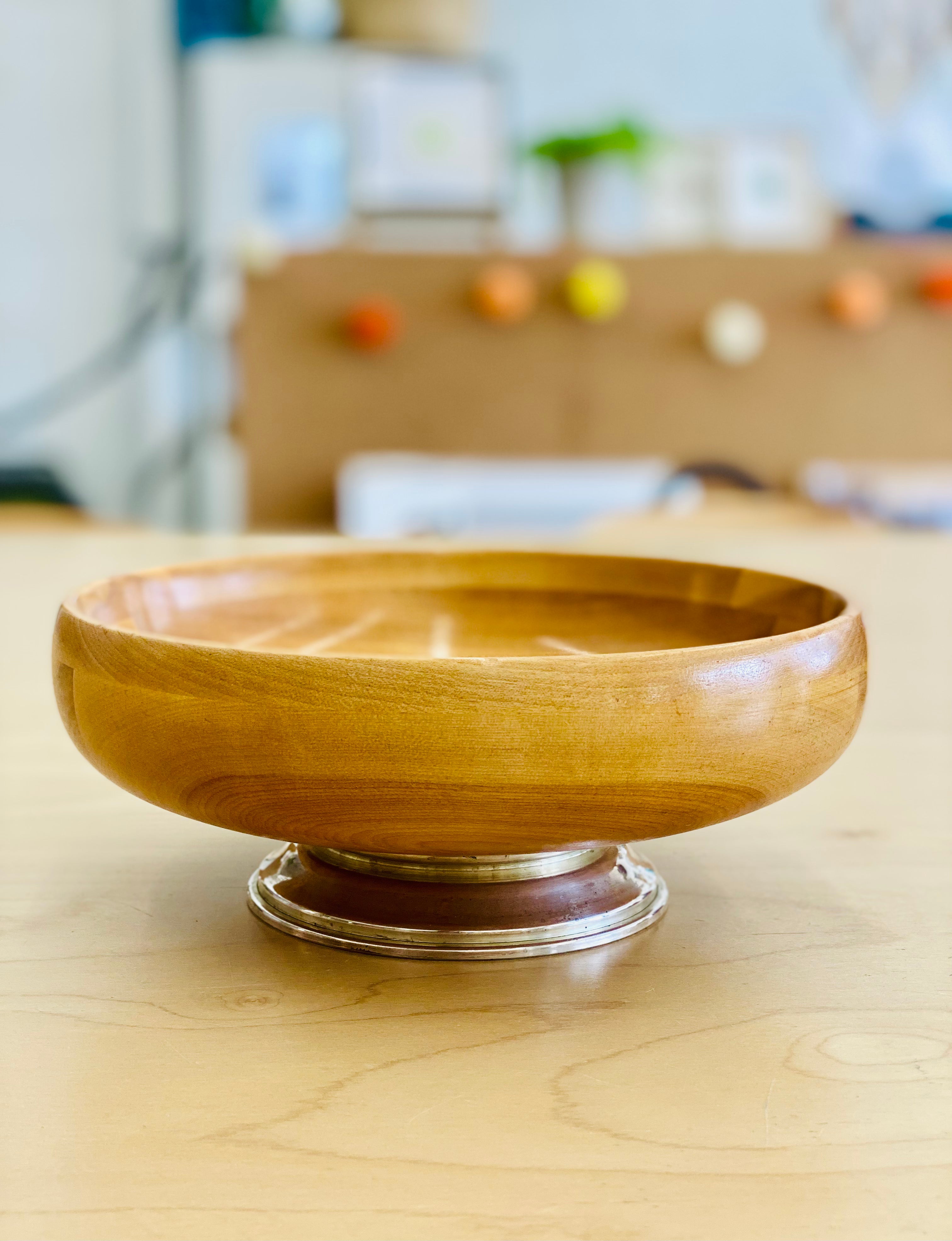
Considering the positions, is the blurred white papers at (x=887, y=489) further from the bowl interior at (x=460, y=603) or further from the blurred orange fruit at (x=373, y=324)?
the bowl interior at (x=460, y=603)

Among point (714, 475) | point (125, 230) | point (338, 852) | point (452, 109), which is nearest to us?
point (338, 852)

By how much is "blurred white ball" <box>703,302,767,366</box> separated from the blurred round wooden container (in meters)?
1.38

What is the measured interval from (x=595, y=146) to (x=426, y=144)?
0.43 meters

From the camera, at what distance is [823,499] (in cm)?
222

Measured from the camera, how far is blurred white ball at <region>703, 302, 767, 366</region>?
83.1 inches

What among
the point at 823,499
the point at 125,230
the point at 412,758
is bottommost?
the point at 823,499

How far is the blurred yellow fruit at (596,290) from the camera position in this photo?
6.81 ft

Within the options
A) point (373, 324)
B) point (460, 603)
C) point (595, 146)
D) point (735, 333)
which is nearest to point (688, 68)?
point (595, 146)

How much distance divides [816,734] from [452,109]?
2.67 meters

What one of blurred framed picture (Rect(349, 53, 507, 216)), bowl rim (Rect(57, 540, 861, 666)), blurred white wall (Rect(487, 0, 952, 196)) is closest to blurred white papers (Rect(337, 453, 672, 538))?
blurred framed picture (Rect(349, 53, 507, 216))

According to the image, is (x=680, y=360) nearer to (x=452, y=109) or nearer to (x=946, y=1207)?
(x=452, y=109)

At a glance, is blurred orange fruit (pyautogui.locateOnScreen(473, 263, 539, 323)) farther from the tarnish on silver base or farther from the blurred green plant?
the tarnish on silver base

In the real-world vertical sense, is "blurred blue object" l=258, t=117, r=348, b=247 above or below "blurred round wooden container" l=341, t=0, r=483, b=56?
below

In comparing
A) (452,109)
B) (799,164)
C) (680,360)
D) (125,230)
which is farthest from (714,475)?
(125,230)
